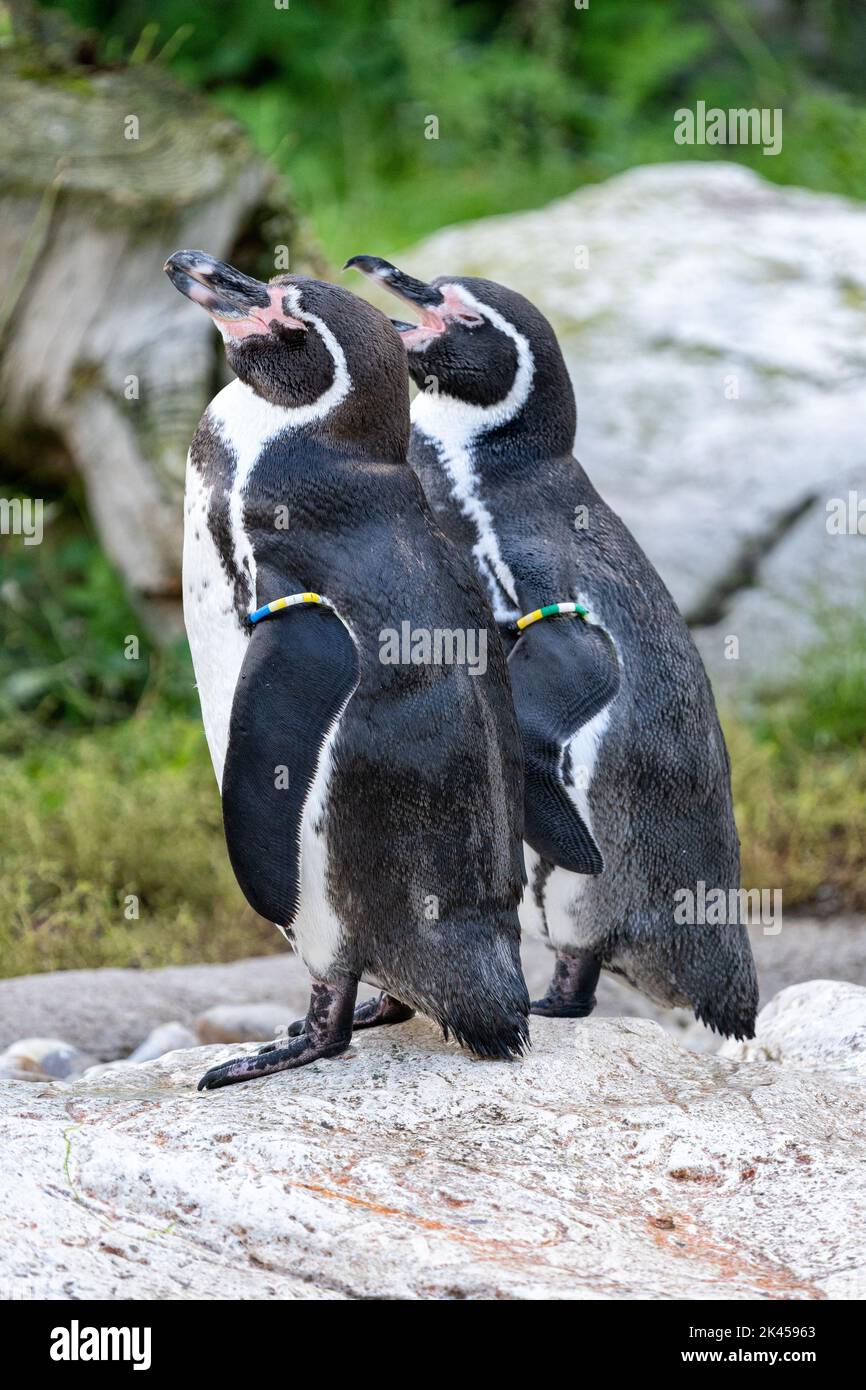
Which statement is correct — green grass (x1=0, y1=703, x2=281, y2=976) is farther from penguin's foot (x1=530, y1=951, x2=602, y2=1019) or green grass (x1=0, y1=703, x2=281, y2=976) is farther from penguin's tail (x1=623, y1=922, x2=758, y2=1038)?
penguin's tail (x1=623, y1=922, x2=758, y2=1038)

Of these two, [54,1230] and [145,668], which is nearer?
[54,1230]

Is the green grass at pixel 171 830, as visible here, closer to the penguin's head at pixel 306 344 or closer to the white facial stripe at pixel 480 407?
the white facial stripe at pixel 480 407

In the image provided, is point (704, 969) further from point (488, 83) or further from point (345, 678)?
point (488, 83)

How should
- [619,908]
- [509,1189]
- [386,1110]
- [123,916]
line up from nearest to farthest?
[509,1189], [386,1110], [619,908], [123,916]

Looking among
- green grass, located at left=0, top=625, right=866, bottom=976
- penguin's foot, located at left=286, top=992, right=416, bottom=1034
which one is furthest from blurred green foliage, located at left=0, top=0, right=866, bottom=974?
penguin's foot, located at left=286, top=992, right=416, bottom=1034

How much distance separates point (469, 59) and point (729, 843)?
8.72 metres

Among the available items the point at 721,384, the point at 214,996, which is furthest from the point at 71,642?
the point at 721,384

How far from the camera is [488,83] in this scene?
10.5 m

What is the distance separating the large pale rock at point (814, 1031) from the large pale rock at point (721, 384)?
2816 millimetres

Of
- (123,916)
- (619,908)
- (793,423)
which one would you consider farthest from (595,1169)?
(793,423)

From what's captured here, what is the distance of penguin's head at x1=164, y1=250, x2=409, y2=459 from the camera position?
9.02 ft

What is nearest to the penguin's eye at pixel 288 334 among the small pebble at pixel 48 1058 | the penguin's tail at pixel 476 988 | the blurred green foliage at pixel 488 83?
the penguin's tail at pixel 476 988

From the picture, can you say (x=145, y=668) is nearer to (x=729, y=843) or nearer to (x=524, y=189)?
(x=729, y=843)

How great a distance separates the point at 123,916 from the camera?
16.6ft
